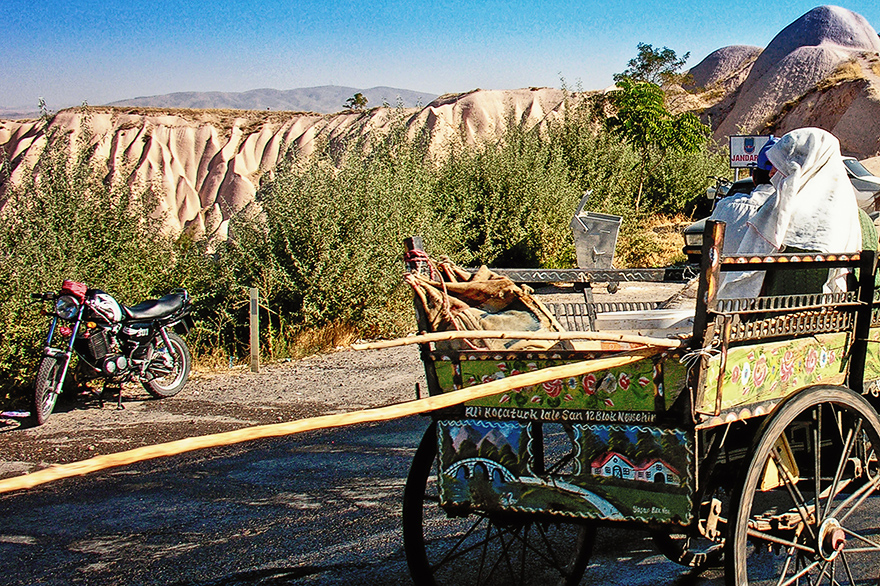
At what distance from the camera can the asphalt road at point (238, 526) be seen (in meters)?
3.74

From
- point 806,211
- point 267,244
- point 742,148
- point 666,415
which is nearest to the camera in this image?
point 666,415

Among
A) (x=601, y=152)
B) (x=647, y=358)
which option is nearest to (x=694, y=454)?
(x=647, y=358)

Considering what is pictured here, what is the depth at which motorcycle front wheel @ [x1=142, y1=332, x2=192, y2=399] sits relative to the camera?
25.9 ft

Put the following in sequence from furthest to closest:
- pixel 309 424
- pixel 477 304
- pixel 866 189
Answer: pixel 866 189
pixel 477 304
pixel 309 424

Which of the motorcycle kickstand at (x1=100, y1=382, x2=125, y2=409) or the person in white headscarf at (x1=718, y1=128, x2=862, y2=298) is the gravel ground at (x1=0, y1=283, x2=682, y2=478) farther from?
the person in white headscarf at (x1=718, y1=128, x2=862, y2=298)

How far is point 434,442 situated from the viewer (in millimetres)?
3100

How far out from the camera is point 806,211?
12.7ft

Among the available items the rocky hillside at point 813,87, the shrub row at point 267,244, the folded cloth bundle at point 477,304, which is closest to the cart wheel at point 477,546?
the folded cloth bundle at point 477,304

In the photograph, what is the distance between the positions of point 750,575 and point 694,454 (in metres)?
1.50

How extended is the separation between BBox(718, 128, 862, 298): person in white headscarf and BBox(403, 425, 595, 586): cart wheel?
1.56 meters

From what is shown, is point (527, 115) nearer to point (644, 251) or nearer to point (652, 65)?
point (644, 251)

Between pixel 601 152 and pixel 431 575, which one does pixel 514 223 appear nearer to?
pixel 601 152

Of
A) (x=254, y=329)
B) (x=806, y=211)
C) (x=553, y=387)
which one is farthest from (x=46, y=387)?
(x=806, y=211)

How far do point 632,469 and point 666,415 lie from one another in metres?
0.21
